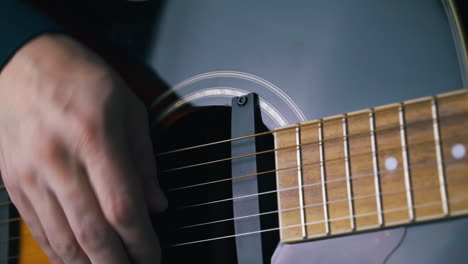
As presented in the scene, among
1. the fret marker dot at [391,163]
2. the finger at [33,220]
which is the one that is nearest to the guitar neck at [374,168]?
the fret marker dot at [391,163]

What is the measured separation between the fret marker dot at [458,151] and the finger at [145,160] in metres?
0.44

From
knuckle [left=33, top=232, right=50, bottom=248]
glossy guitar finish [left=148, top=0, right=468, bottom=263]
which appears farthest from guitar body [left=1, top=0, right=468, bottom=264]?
knuckle [left=33, top=232, right=50, bottom=248]

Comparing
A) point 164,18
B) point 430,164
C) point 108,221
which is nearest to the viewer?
point 430,164

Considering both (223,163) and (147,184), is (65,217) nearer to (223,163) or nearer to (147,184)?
(147,184)

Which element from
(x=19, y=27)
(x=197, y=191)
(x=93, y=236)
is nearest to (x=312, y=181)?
(x=197, y=191)

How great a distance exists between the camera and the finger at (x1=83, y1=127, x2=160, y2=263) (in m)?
0.60

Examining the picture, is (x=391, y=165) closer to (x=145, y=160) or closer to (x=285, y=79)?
(x=285, y=79)

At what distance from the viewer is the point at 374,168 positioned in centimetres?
50

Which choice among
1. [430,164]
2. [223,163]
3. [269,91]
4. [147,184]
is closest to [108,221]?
[147,184]

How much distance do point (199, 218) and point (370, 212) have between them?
30 centimetres

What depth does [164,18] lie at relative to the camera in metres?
0.76

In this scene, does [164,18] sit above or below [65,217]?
above

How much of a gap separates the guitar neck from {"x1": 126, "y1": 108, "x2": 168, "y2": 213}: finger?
0.72ft

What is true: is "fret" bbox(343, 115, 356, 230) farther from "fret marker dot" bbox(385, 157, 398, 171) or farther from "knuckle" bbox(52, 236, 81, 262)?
"knuckle" bbox(52, 236, 81, 262)
